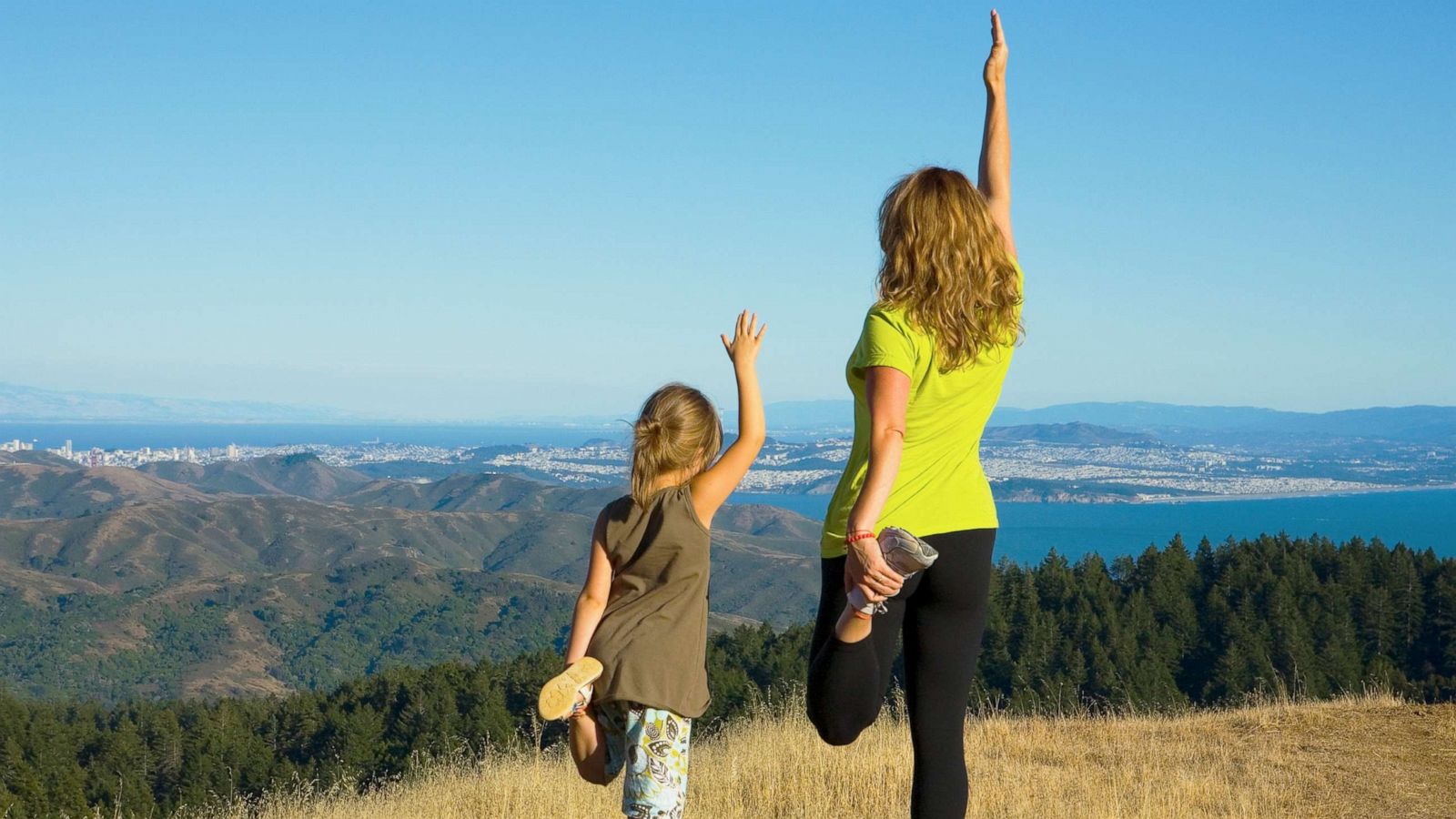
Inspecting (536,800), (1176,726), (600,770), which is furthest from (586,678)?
(1176,726)

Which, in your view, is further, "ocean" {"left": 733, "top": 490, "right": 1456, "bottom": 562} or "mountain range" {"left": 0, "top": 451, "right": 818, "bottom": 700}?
"ocean" {"left": 733, "top": 490, "right": 1456, "bottom": 562}

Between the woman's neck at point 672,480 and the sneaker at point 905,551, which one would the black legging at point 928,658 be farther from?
the woman's neck at point 672,480

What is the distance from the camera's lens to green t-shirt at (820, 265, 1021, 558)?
2.65 m

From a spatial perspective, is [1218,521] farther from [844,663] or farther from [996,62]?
[844,663]

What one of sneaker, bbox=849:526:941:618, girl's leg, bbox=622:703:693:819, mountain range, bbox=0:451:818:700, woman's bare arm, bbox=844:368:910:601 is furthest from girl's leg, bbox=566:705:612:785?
mountain range, bbox=0:451:818:700

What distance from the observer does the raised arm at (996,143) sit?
3.11m

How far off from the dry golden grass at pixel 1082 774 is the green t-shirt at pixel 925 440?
241 cm

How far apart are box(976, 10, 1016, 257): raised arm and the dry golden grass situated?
104 inches

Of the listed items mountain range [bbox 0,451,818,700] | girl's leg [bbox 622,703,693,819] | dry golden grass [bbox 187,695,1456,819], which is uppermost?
girl's leg [bbox 622,703,693,819]

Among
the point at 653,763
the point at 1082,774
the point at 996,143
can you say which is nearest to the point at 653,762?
the point at 653,763

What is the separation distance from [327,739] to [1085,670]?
26.0 meters

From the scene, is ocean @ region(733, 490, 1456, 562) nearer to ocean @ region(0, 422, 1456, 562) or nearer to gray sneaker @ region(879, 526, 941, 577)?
ocean @ region(0, 422, 1456, 562)

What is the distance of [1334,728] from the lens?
22.5 ft

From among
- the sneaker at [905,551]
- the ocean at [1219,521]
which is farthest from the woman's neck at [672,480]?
the ocean at [1219,521]
